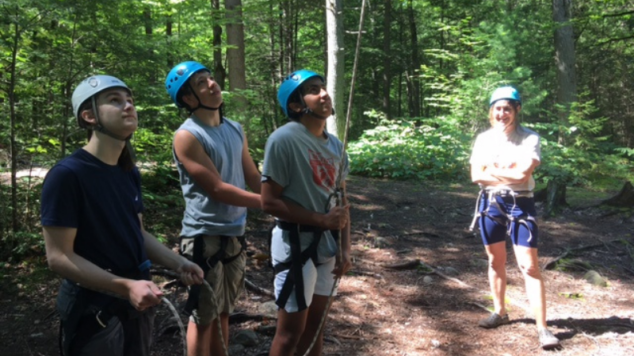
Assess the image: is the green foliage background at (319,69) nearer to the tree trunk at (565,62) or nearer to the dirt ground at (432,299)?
the tree trunk at (565,62)

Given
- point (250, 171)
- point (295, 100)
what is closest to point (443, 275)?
point (250, 171)

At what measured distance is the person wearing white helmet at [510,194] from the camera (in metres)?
4.25

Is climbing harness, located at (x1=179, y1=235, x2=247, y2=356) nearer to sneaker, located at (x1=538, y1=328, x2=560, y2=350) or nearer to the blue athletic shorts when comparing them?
the blue athletic shorts

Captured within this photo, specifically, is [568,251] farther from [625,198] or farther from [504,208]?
[625,198]

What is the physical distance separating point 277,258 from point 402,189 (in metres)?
10.2

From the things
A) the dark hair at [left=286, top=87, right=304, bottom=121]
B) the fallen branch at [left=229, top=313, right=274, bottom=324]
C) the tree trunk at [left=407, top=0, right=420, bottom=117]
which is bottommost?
the fallen branch at [left=229, top=313, right=274, bottom=324]

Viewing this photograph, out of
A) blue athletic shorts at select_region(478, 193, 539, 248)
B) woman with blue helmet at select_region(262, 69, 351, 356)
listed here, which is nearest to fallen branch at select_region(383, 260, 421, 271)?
blue athletic shorts at select_region(478, 193, 539, 248)

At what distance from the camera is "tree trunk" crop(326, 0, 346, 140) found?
454 inches

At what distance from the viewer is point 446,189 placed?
42.5ft

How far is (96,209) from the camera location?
2.01m

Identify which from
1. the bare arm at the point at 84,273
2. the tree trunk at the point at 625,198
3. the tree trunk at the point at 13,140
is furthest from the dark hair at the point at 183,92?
the tree trunk at the point at 625,198

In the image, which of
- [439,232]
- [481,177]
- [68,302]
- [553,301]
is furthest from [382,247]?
[68,302]

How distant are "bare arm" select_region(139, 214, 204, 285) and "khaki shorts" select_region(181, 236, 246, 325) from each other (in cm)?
51

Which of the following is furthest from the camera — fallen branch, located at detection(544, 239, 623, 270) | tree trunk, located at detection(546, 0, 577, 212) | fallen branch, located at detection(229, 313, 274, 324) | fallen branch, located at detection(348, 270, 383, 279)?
tree trunk, located at detection(546, 0, 577, 212)
